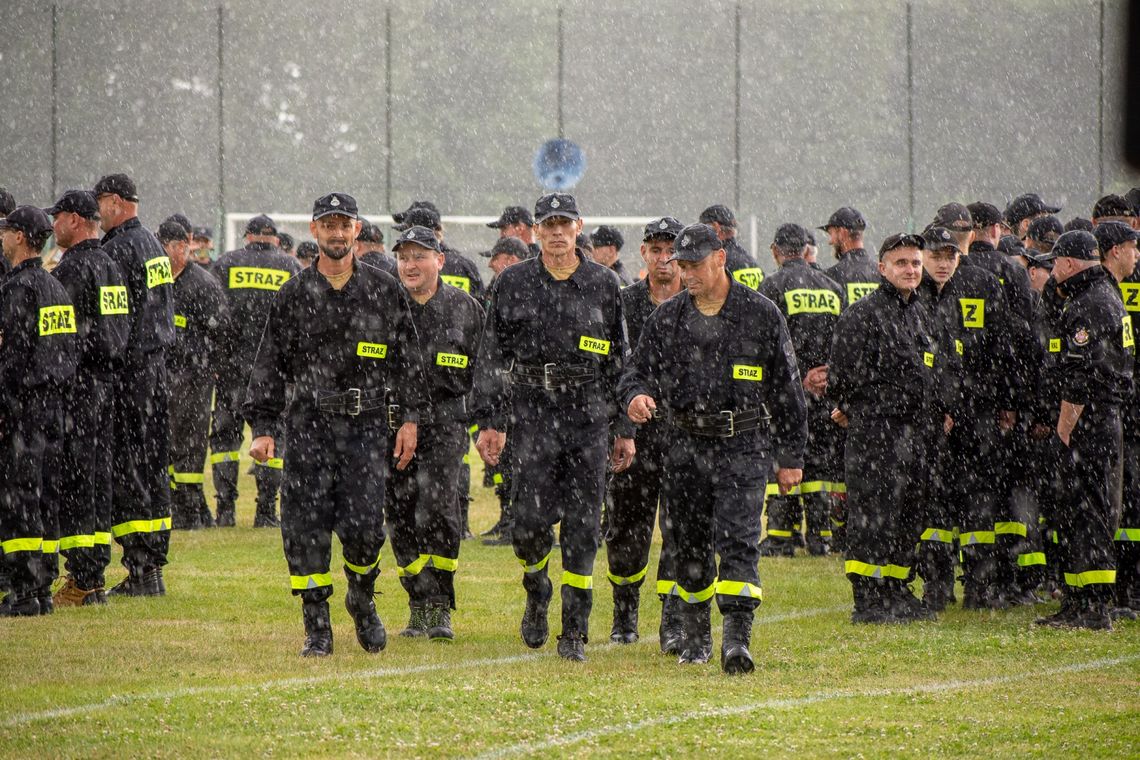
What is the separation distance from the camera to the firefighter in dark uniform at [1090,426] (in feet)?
31.4

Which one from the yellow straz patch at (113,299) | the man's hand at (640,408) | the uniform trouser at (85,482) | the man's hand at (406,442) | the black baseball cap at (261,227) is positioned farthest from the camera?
the black baseball cap at (261,227)

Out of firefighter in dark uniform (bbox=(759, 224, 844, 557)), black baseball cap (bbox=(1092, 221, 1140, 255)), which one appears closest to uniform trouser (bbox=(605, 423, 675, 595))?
black baseball cap (bbox=(1092, 221, 1140, 255))

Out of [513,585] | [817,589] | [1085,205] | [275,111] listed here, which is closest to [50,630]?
[513,585]

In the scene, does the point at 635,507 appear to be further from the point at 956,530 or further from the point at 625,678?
the point at 956,530

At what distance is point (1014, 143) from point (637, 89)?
256 inches

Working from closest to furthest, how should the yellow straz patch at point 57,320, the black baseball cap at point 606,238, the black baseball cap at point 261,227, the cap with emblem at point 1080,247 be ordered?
the cap with emblem at point 1080,247 → the yellow straz patch at point 57,320 → the black baseball cap at point 606,238 → the black baseball cap at point 261,227

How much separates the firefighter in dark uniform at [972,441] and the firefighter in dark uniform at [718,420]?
2.17 meters

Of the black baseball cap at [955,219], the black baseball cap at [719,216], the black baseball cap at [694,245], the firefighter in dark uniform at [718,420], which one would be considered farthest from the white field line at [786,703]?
the black baseball cap at [719,216]

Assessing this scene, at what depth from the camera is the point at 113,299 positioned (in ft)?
34.2

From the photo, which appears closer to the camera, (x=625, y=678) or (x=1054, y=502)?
(x=625, y=678)

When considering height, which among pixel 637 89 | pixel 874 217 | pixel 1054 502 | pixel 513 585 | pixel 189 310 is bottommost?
pixel 513 585

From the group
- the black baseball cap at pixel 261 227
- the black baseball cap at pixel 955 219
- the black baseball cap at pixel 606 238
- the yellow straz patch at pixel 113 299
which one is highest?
the black baseball cap at pixel 261 227

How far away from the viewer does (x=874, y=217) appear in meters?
28.2

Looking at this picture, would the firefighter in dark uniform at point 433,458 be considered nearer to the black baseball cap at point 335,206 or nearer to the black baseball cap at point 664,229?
the black baseball cap at point 335,206
